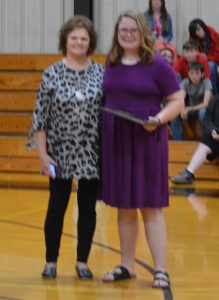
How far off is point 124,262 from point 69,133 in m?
0.81

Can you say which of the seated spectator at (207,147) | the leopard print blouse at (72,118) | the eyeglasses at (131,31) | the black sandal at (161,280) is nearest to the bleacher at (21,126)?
the seated spectator at (207,147)

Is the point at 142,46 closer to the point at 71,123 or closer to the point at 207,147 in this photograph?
the point at 71,123

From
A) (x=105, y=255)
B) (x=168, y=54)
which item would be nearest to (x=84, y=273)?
(x=105, y=255)

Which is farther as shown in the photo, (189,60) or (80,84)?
(189,60)

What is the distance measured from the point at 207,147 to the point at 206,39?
2272 mm

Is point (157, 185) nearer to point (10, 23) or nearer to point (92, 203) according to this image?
point (92, 203)

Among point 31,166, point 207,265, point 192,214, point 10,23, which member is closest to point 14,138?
point 31,166

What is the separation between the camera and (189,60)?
10.0m

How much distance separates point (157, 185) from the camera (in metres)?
4.34

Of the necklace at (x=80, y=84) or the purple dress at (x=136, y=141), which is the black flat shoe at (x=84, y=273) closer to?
the purple dress at (x=136, y=141)

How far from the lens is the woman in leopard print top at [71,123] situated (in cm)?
443

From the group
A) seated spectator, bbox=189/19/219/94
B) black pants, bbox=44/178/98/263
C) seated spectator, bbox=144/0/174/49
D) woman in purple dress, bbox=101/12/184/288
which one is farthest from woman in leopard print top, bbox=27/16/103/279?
seated spectator, bbox=144/0/174/49

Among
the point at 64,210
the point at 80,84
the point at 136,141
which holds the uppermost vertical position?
the point at 80,84

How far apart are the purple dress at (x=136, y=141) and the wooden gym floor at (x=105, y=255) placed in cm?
49
